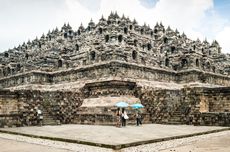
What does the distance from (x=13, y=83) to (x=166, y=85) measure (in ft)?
71.1

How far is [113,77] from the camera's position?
29328 mm

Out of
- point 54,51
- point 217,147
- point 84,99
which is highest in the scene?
point 54,51

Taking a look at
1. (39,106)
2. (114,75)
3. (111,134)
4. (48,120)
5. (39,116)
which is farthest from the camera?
(114,75)

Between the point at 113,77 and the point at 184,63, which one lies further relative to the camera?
the point at 184,63

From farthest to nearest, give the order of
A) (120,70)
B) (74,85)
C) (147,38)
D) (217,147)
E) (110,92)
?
(147,38) → (74,85) → (120,70) → (110,92) → (217,147)

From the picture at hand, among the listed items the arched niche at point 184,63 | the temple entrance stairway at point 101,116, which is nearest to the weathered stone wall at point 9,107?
the temple entrance stairway at point 101,116

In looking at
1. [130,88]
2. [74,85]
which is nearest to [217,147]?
[130,88]

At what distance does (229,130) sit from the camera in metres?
19.0

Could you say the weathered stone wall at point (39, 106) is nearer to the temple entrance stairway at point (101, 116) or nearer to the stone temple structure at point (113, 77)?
the stone temple structure at point (113, 77)

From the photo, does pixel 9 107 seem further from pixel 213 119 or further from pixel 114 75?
pixel 213 119

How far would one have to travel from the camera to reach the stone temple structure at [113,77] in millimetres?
23562

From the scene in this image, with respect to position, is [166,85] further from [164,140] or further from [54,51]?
[164,140]

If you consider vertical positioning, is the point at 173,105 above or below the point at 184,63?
below

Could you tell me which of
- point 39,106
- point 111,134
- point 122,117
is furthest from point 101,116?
point 111,134
